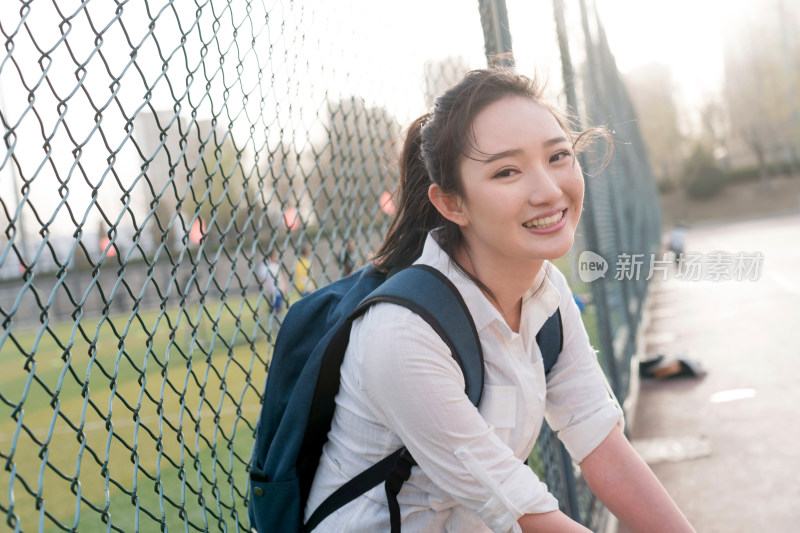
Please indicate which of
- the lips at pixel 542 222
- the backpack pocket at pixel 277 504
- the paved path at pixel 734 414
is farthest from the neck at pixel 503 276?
the paved path at pixel 734 414

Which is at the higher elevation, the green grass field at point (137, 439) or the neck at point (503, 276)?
the neck at point (503, 276)

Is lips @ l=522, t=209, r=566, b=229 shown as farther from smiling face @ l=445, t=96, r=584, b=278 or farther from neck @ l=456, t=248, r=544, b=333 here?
neck @ l=456, t=248, r=544, b=333

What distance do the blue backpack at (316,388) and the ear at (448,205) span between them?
18cm

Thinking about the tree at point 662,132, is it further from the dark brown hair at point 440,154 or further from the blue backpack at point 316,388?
the blue backpack at point 316,388

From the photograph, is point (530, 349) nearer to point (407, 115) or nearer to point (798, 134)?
point (407, 115)

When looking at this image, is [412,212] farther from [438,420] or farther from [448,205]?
[438,420]

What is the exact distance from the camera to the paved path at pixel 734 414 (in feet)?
13.2

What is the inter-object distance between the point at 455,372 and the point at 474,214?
0.39m

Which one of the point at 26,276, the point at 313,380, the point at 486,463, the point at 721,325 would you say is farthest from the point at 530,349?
the point at 721,325

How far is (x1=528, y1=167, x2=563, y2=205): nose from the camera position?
1.69m

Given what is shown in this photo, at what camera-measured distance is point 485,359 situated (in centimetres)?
170

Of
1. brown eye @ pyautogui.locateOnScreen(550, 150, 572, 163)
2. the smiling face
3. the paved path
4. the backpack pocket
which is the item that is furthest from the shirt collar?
the paved path

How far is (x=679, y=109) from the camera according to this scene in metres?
60.1

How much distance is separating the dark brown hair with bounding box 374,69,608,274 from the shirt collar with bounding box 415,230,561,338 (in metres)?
0.05
